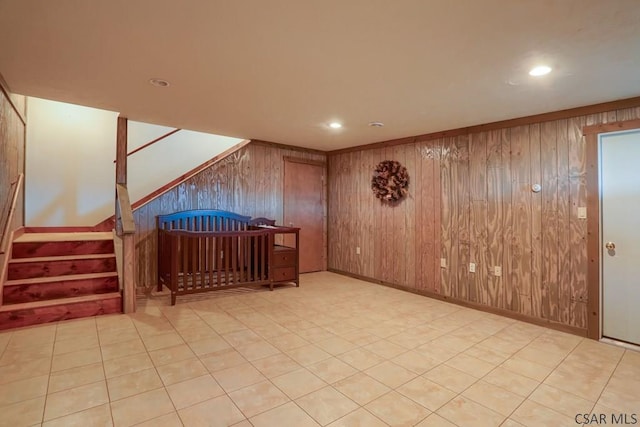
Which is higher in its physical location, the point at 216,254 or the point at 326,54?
the point at 326,54

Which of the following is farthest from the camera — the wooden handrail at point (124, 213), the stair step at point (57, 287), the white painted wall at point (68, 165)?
the white painted wall at point (68, 165)

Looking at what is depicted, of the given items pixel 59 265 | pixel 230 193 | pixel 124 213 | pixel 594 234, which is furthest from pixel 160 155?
pixel 594 234

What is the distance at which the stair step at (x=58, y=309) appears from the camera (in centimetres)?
298

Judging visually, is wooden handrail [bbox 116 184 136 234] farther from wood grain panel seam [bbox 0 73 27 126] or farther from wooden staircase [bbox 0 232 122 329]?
wood grain panel seam [bbox 0 73 27 126]

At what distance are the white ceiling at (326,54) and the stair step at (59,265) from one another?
1.74m

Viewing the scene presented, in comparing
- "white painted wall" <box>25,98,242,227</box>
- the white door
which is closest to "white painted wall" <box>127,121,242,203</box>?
"white painted wall" <box>25,98,242,227</box>

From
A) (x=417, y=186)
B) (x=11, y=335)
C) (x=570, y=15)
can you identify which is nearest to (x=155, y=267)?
(x=11, y=335)

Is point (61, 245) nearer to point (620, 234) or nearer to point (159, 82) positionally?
point (159, 82)

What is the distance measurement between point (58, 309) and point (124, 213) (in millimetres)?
1118

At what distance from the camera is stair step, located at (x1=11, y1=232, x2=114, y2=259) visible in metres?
3.58

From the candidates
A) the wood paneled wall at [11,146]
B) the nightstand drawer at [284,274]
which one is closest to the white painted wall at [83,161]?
the wood paneled wall at [11,146]

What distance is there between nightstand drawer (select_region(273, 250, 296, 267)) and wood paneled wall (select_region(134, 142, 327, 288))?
2.98 feet

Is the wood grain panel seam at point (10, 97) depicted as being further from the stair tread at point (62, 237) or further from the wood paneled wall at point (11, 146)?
the stair tread at point (62, 237)

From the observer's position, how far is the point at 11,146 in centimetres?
355
